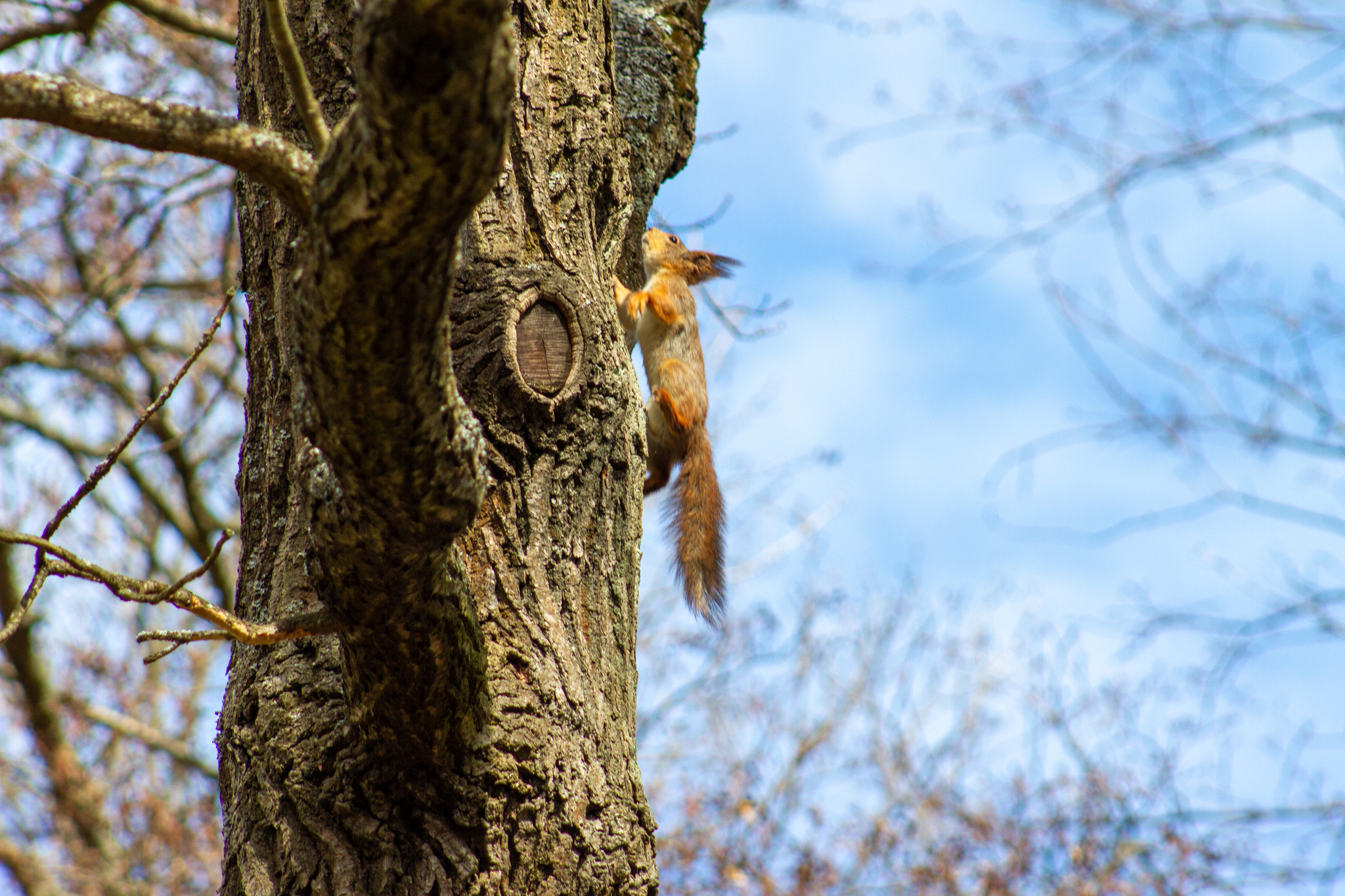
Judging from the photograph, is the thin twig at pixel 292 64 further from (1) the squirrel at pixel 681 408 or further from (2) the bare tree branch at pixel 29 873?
(2) the bare tree branch at pixel 29 873

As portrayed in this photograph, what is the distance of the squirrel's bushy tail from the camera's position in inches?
121

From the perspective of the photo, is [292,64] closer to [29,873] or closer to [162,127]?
[162,127]

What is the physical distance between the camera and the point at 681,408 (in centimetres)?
366

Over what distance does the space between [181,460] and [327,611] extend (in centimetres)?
502

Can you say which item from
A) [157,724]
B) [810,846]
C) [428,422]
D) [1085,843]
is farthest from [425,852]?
[157,724]

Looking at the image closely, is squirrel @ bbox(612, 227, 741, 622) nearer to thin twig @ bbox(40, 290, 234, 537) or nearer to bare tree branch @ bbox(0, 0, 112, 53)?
thin twig @ bbox(40, 290, 234, 537)

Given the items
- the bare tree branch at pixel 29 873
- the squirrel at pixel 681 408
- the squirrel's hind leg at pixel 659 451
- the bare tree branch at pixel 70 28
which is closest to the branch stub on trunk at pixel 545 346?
the squirrel at pixel 681 408

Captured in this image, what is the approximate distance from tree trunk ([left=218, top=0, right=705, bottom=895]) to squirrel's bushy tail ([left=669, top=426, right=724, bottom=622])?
46.7 inches

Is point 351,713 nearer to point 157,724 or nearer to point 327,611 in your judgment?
point 327,611

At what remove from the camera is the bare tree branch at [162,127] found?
1.09 metres

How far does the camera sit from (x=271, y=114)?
1.94m

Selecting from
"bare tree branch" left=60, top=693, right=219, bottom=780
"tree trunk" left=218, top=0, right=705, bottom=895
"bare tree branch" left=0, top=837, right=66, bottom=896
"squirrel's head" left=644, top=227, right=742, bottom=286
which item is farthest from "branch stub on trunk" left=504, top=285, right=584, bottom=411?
"bare tree branch" left=0, top=837, right=66, bottom=896

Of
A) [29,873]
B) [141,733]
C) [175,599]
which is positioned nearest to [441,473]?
[175,599]

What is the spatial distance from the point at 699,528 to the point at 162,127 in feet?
7.57
